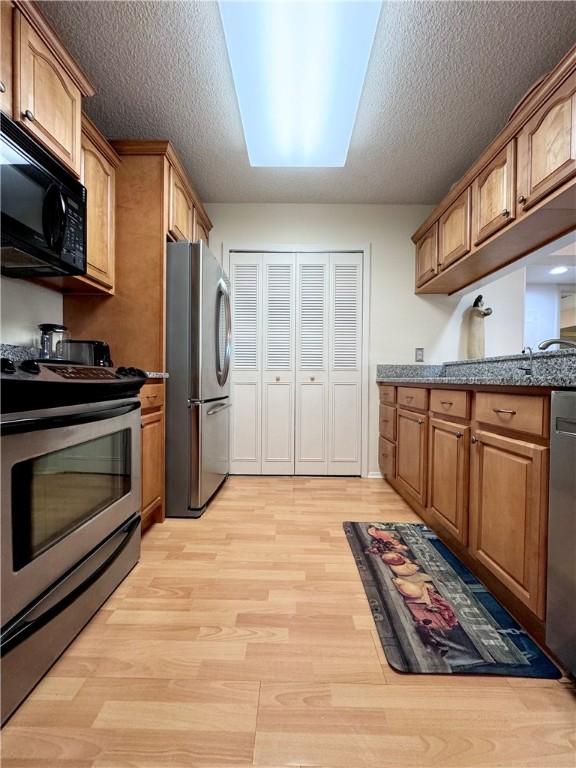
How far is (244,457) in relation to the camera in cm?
330

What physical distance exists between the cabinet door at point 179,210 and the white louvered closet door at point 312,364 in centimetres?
105

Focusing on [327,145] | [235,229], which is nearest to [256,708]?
[327,145]

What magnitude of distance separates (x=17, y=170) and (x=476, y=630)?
89.2 inches

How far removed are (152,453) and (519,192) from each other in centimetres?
228

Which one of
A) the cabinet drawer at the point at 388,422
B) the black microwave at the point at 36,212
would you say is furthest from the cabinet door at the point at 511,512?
the black microwave at the point at 36,212

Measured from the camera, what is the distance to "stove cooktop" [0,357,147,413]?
0.88 metres

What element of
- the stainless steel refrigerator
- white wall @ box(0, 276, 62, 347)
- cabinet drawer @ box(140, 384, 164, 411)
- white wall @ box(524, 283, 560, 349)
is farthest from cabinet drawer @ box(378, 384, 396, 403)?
white wall @ box(0, 276, 62, 347)

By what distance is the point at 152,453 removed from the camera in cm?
200

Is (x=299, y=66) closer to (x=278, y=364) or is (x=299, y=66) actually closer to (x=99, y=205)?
(x=99, y=205)

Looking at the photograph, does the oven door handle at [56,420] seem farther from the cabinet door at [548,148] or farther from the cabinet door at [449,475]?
the cabinet door at [548,148]

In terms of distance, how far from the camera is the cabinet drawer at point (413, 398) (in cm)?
220

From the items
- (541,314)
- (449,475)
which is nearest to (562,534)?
(449,475)

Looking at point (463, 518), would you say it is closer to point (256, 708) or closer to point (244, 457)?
point (256, 708)

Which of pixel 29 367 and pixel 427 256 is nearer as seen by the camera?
pixel 29 367
